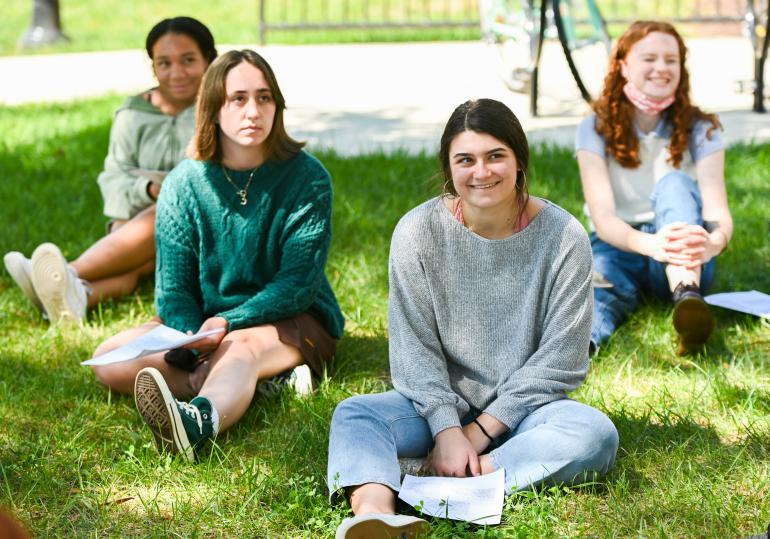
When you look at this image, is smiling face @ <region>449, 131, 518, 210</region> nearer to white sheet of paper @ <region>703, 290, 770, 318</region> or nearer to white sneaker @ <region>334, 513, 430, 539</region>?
white sneaker @ <region>334, 513, 430, 539</region>

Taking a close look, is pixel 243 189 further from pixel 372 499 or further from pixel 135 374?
pixel 372 499

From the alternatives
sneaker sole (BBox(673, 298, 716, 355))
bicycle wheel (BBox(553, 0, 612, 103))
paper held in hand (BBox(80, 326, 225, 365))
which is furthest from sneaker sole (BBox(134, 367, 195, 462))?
bicycle wheel (BBox(553, 0, 612, 103))

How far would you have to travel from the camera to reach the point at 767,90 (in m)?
9.01

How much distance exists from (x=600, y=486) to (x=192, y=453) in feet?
4.00

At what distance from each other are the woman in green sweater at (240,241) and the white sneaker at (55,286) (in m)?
0.69

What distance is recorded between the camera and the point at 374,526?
2.80m

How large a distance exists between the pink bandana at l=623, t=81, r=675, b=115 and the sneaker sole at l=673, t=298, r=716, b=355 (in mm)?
859

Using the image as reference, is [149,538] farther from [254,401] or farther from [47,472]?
[254,401]

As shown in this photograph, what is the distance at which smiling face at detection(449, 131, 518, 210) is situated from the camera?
10.8 feet

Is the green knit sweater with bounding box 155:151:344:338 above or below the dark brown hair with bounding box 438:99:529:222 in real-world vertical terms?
below

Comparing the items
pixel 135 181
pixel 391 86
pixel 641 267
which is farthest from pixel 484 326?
pixel 391 86

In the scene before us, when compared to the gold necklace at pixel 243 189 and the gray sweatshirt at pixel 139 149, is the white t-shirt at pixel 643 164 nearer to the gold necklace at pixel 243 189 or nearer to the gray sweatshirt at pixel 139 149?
the gold necklace at pixel 243 189

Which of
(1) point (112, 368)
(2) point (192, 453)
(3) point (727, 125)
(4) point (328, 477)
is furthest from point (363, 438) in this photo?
(3) point (727, 125)

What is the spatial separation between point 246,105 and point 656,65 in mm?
1634
